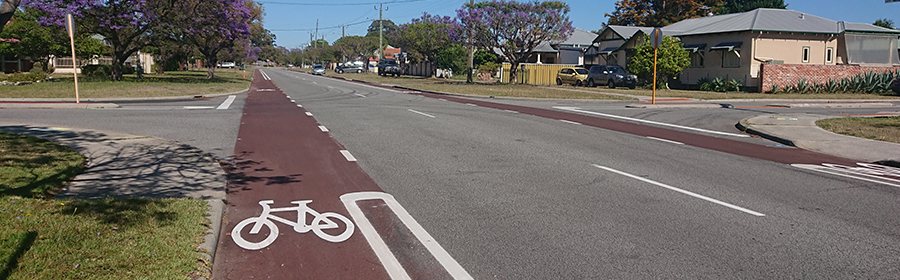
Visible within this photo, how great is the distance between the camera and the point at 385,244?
5398 mm

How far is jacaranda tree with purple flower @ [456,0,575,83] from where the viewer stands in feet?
139

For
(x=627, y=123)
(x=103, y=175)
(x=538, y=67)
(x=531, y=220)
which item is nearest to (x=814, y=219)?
(x=531, y=220)

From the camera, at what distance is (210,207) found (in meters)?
6.27

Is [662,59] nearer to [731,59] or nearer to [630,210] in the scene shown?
[731,59]

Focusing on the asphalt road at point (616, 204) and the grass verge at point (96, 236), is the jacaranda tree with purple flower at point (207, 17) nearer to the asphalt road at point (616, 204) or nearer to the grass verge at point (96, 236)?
the asphalt road at point (616, 204)

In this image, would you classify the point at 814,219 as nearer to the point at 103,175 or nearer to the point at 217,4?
the point at 103,175

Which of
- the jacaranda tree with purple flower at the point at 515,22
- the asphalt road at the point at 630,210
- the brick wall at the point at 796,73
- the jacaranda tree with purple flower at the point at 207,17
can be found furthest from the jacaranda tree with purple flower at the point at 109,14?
the brick wall at the point at 796,73

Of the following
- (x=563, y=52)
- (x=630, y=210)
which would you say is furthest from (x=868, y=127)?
(x=563, y=52)

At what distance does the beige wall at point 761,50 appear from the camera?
36.8 meters

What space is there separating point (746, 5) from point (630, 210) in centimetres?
A: 7197

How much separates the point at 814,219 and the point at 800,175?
2847 millimetres

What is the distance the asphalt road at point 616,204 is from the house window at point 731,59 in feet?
87.6

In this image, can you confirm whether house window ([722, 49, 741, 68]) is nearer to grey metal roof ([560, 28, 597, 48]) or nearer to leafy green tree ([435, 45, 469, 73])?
grey metal roof ([560, 28, 597, 48])

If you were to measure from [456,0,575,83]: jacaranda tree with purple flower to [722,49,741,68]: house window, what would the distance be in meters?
9.75
